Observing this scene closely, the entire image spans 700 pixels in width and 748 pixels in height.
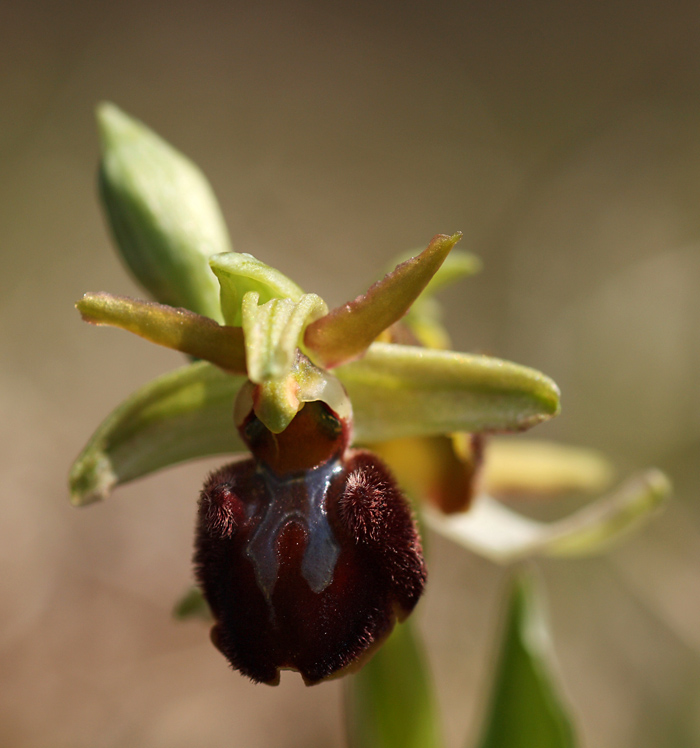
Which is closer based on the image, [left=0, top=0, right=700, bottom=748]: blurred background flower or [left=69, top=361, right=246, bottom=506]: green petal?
[left=69, top=361, right=246, bottom=506]: green petal

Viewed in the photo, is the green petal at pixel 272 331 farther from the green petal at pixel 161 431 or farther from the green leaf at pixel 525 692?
the green leaf at pixel 525 692

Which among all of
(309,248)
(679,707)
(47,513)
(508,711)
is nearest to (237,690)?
(47,513)

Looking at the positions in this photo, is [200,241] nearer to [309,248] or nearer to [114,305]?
[114,305]

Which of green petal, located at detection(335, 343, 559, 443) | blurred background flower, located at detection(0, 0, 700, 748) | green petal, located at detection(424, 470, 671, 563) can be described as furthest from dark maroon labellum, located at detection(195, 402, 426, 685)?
blurred background flower, located at detection(0, 0, 700, 748)

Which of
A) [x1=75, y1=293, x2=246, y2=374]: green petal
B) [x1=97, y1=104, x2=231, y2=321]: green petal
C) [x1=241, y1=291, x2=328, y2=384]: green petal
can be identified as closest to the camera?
[x1=241, y1=291, x2=328, y2=384]: green petal

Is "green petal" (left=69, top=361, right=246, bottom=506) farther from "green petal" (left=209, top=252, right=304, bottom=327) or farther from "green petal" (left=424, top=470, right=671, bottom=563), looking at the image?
"green petal" (left=424, top=470, right=671, bottom=563)

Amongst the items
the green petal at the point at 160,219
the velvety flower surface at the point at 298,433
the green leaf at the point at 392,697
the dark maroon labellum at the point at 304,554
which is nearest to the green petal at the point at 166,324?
the velvety flower surface at the point at 298,433

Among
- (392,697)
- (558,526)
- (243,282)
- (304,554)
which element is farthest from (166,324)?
(558,526)
